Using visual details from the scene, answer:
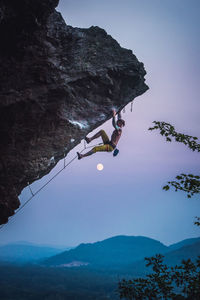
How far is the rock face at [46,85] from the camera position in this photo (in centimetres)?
977

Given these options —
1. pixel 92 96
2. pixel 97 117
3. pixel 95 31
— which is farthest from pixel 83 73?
pixel 95 31

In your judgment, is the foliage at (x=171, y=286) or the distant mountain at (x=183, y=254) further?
the distant mountain at (x=183, y=254)

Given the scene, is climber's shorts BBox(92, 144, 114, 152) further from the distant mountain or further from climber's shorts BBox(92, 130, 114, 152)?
the distant mountain

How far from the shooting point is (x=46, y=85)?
1074 cm

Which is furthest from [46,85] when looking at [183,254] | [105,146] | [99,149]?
[183,254]

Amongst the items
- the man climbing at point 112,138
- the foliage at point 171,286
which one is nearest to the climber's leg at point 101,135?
the man climbing at point 112,138

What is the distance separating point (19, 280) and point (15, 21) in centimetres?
18375

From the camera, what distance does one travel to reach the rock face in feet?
32.1

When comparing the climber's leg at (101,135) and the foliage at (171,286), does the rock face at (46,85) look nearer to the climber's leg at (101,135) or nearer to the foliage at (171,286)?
the climber's leg at (101,135)

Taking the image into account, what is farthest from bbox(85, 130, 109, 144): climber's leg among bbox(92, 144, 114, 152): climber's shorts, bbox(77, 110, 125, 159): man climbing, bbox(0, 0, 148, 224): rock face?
bbox(0, 0, 148, 224): rock face

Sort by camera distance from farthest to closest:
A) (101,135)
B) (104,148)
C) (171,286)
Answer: (101,135) → (104,148) → (171,286)

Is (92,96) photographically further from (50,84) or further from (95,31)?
(95,31)

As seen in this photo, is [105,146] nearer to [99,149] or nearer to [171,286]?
[99,149]

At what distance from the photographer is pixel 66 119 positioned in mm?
11164
